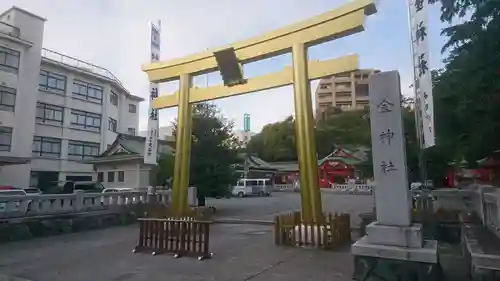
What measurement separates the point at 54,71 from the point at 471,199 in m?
32.6

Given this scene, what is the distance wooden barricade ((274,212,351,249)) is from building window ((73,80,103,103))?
3003 cm

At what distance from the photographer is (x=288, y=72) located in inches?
408

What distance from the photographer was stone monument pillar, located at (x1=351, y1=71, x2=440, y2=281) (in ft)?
17.6

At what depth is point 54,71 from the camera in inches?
1261

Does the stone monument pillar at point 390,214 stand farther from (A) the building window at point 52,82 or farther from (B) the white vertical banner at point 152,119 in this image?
(A) the building window at point 52,82

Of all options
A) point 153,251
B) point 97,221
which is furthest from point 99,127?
point 153,251

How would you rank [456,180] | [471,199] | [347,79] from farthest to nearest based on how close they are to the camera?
[347,79] < [456,180] < [471,199]

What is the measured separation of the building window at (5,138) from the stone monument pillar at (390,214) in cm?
2812

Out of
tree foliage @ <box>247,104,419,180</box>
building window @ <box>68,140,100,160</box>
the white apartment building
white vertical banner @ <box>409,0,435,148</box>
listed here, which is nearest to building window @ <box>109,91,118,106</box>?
the white apartment building

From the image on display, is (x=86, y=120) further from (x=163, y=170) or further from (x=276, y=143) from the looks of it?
(x=276, y=143)

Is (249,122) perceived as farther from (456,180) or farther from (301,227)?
(301,227)

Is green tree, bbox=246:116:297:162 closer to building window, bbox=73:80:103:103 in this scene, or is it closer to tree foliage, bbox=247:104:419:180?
tree foliage, bbox=247:104:419:180

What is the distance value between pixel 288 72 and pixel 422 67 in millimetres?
3469

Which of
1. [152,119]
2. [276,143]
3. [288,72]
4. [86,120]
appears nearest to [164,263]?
[288,72]
